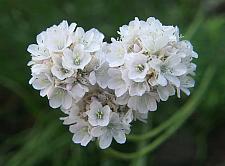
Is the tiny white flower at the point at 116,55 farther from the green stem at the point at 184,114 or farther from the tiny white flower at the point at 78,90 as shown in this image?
the green stem at the point at 184,114

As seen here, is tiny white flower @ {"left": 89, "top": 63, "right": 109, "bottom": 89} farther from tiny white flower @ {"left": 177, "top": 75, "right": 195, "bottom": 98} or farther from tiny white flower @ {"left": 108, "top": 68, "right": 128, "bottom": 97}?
tiny white flower @ {"left": 177, "top": 75, "right": 195, "bottom": 98}

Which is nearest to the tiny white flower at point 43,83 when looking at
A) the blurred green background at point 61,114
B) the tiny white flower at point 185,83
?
the tiny white flower at point 185,83

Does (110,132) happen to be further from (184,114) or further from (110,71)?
(184,114)

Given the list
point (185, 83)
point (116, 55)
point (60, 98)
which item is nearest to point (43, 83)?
point (60, 98)

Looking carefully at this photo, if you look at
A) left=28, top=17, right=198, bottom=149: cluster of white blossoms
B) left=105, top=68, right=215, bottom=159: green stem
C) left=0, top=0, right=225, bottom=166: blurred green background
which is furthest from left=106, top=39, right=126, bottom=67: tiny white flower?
left=0, top=0, right=225, bottom=166: blurred green background

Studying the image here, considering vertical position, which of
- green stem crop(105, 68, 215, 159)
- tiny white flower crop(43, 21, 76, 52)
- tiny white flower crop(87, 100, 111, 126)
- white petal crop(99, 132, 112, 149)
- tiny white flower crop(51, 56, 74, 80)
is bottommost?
white petal crop(99, 132, 112, 149)

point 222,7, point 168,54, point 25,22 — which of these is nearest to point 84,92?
point 168,54
